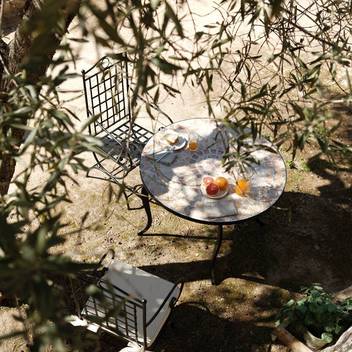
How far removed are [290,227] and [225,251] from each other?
2.29 feet

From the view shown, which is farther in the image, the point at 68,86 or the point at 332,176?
the point at 68,86

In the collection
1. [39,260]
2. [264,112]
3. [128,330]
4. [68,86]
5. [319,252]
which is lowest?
[128,330]

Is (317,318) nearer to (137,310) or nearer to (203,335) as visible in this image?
(203,335)

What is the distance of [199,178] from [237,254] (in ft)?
3.00

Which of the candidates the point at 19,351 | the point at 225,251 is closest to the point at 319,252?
the point at 225,251

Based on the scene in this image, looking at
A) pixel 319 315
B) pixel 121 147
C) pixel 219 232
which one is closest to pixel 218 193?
pixel 219 232

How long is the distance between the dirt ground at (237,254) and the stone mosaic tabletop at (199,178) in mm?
506

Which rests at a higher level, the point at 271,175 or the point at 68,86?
the point at 68,86

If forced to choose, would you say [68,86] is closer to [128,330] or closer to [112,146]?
[112,146]

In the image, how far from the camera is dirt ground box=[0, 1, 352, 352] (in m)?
4.22

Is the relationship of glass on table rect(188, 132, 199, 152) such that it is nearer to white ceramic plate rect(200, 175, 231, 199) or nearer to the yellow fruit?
the yellow fruit

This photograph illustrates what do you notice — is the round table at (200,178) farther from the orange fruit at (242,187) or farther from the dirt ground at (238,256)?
the dirt ground at (238,256)

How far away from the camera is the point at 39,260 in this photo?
4.43 ft

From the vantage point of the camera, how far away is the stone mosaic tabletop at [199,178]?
407 centimetres
